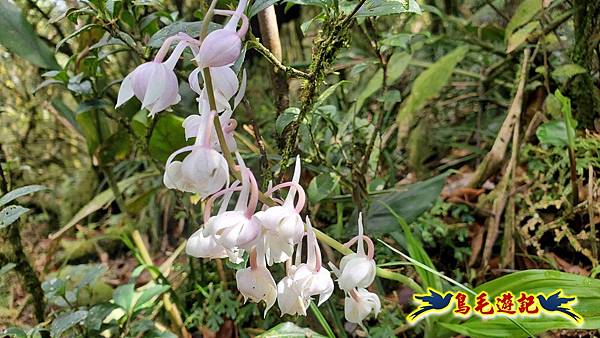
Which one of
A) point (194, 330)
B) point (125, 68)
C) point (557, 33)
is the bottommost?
point (194, 330)

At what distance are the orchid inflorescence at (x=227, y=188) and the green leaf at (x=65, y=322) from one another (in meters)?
0.35

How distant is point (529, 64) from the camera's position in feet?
3.71

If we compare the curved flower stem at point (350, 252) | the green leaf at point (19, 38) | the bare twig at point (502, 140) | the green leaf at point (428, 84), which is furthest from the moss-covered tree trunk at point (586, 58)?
the green leaf at point (19, 38)

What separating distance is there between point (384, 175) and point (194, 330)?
21.4 inches

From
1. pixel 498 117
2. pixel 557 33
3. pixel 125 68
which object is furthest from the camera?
pixel 125 68

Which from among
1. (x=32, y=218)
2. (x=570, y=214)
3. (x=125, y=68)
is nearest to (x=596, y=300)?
A: (x=570, y=214)

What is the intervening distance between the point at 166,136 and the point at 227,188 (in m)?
0.45

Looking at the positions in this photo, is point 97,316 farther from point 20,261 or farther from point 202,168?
point 202,168

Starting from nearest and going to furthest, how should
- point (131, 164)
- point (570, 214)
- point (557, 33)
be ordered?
point (570, 214) → point (557, 33) → point (131, 164)

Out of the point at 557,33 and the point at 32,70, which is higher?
the point at 32,70

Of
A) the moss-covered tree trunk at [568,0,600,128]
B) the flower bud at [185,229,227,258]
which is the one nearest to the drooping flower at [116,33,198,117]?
the flower bud at [185,229,227,258]

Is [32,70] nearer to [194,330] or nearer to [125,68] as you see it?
[125,68]

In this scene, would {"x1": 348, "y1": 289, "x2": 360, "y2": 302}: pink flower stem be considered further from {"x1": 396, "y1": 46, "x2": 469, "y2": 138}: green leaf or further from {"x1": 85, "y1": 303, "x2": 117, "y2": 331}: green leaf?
{"x1": 396, "y1": 46, "x2": 469, "y2": 138}: green leaf

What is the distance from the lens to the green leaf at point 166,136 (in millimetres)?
859
